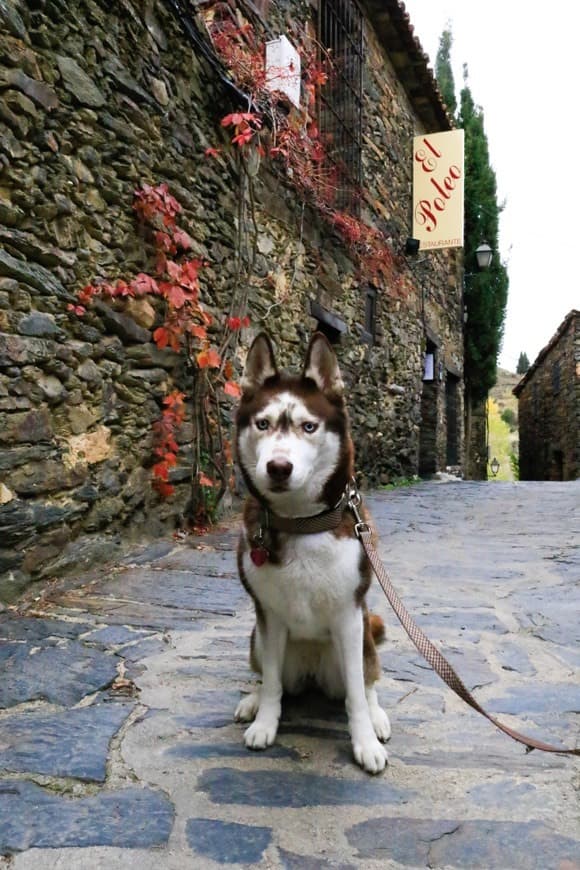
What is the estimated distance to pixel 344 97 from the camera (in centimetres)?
870

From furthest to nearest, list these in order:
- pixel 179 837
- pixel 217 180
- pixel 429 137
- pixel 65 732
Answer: pixel 429 137 < pixel 217 180 < pixel 65 732 < pixel 179 837

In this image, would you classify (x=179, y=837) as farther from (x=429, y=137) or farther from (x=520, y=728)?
(x=429, y=137)

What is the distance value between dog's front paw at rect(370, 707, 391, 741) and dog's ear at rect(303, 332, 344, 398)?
96 centimetres

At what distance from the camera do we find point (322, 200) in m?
7.19

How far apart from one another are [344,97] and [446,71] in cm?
1434

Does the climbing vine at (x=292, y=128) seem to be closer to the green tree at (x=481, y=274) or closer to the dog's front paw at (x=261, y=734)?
the dog's front paw at (x=261, y=734)

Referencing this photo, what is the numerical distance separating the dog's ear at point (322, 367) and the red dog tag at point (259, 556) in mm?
469

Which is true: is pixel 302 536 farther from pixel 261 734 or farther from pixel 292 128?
pixel 292 128

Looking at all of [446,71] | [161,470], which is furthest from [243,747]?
[446,71]

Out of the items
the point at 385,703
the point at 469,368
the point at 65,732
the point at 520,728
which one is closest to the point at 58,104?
the point at 65,732

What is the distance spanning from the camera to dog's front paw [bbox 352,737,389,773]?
1.72 meters

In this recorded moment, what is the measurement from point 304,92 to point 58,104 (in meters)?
4.54

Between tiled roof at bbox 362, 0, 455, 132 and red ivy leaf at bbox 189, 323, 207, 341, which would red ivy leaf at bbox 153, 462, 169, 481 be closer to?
red ivy leaf at bbox 189, 323, 207, 341

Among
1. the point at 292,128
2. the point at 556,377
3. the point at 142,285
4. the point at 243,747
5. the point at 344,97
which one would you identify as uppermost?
the point at 344,97
